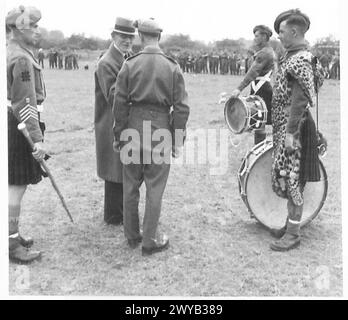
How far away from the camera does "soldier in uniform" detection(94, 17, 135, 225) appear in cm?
469

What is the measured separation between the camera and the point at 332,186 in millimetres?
6598

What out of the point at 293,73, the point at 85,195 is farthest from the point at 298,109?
the point at 85,195

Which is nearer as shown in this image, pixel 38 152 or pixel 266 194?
pixel 38 152

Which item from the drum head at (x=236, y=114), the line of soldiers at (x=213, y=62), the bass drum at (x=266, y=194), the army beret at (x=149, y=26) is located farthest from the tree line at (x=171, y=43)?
the army beret at (x=149, y=26)

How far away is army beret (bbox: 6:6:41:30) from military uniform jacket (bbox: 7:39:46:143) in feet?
0.47

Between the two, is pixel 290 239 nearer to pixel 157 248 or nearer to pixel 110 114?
pixel 157 248

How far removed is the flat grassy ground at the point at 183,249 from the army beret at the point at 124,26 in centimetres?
201

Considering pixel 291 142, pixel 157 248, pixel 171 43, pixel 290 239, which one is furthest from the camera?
pixel 171 43

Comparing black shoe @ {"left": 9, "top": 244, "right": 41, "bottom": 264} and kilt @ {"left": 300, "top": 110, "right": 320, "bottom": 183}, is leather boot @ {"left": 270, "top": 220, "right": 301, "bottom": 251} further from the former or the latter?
black shoe @ {"left": 9, "top": 244, "right": 41, "bottom": 264}

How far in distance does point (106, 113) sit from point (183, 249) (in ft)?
5.02

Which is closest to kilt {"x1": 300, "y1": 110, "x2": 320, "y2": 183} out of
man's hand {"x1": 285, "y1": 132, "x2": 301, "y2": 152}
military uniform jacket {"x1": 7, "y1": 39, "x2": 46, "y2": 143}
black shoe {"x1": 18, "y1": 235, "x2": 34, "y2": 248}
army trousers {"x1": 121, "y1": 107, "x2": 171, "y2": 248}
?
man's hand {"x1": 285, "y1": 132, "x2": 301, "y2": 152}

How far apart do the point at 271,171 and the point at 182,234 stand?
113cm

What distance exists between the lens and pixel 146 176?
14.9ft

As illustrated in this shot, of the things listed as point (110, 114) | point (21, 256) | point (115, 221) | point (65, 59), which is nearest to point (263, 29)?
point (110, 114)
